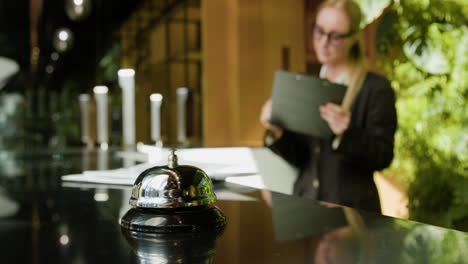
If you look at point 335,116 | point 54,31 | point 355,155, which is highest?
point 54,31

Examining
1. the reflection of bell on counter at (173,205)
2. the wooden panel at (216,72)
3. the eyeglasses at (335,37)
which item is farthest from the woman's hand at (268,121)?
the wooden panel at (216,72)

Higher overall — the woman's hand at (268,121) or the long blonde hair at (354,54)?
the long blonde hair at (354,54)

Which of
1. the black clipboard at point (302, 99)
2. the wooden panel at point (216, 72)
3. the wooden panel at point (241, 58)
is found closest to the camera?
the black clipboard at point (302, 99)

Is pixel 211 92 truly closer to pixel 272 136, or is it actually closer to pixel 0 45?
pixel 0 45

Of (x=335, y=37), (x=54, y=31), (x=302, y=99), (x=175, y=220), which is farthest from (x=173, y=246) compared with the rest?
(x=54, y=31)

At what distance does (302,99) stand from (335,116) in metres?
0.11

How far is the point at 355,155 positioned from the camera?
172cm

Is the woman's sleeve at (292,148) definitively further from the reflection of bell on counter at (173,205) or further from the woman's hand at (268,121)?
the reflection of bell on counter at (173,205)

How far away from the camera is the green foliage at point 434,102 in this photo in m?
1.99

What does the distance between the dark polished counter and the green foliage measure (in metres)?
1.40

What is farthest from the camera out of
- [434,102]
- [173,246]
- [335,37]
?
[434,102]

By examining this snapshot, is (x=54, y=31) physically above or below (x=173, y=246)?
above

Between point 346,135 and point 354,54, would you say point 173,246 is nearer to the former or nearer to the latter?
point 346,135

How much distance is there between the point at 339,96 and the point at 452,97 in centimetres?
64
